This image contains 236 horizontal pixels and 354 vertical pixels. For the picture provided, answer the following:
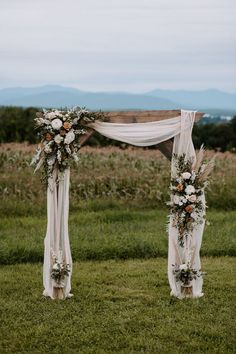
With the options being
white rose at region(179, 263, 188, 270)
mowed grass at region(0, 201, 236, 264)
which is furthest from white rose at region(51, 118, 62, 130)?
mowed grass at region(0, 201, 236, 264)

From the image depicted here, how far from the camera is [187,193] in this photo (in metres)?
10.6

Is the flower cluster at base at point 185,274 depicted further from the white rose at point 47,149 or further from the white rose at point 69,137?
the white rose at point 47,149

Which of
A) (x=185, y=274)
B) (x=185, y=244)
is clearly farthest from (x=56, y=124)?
(x=185, y=274)

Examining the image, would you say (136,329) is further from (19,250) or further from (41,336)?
(19,250)

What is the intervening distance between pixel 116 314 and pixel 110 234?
4744mm

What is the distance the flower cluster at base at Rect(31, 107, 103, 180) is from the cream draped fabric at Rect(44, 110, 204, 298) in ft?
0.61

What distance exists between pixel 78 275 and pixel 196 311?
8.91 ft

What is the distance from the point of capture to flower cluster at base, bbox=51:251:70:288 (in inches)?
416

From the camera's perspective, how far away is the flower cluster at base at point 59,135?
10.5m

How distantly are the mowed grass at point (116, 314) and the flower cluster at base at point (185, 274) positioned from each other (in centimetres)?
34

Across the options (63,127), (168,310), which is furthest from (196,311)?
(63,127)

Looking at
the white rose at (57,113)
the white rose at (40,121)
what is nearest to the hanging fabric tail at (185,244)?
the white rose at (57,113)

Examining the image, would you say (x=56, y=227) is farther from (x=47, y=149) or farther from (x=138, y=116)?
(x=138, y=116)

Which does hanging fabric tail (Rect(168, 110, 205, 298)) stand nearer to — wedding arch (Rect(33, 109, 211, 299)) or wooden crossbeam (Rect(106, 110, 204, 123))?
wedding arch (Rect(33, 109, 211, 299))
